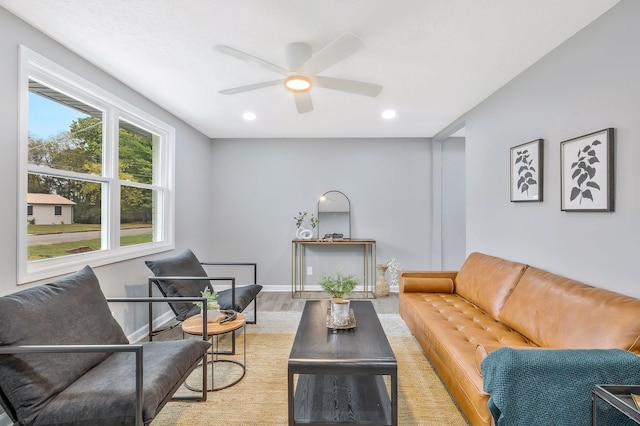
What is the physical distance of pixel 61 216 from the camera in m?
2.46

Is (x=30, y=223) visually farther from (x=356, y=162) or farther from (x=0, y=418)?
(x=356, y=162)

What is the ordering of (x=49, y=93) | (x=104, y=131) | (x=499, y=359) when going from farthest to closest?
1. (x=104, y=131)
2. (x=49, y=93)
3. (x=499, y=359)

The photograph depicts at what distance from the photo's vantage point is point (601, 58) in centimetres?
193

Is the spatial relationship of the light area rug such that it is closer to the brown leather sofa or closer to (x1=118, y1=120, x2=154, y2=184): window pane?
the brown leather sofa

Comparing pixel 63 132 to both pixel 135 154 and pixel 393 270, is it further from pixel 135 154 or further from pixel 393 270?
pixel 393 270

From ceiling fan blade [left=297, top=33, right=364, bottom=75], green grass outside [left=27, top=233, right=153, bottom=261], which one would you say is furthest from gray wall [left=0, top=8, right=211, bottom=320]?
ceiling fan blade [left=297, top=33, right=364, bottom=75]

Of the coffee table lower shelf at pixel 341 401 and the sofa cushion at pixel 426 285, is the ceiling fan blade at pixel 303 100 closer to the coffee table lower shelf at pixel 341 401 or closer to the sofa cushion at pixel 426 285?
the sofa cushion at pixel 426 285

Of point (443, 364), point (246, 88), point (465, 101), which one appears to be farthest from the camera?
point (465, 101)

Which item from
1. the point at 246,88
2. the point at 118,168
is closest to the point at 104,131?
the point at 118,168

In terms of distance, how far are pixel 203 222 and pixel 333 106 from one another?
107 inches

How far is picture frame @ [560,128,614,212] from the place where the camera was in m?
1.87

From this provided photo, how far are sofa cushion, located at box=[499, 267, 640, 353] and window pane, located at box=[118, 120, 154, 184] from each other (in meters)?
3.57

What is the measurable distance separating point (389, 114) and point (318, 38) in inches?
73.8

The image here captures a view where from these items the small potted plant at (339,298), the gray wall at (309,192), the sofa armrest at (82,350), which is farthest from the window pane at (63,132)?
the gray wall at (309,192)
